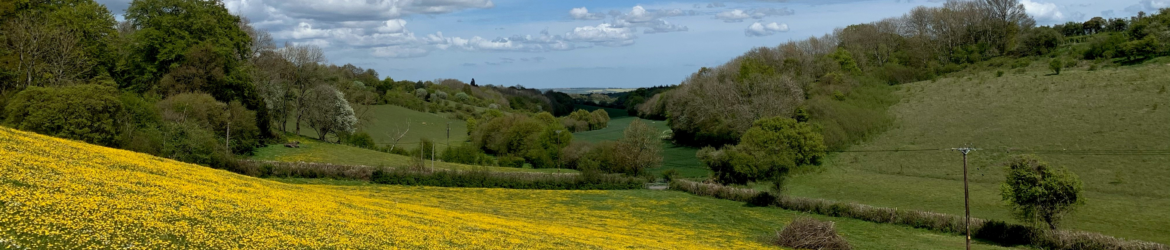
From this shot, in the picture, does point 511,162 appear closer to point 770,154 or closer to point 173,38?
point 770,154

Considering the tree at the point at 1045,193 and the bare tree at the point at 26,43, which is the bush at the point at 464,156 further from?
the tree at the point at 1045,193

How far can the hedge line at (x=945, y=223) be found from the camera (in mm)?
34844

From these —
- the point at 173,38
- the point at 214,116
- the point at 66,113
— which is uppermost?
the point at 173,38

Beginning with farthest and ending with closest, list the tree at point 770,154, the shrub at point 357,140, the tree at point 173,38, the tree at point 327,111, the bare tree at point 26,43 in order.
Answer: the shrub at point 357,140 < the tree at point 327,111 < the tree at point 173,38 < the tree at point 770,154 < the bare tree at point 26,43

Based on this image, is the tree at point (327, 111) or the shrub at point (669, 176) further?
the tree at point (327, 111)

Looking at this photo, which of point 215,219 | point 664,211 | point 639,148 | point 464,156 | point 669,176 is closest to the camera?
point 215,219

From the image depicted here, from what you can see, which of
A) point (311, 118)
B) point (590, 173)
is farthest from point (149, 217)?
point (311, 118)

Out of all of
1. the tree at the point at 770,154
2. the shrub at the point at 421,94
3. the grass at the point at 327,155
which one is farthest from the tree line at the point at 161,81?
the shrub at the point at 421,94

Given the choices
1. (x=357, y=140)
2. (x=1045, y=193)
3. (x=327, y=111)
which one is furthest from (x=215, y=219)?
(x=357, y=140)

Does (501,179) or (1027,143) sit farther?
(1027,143)

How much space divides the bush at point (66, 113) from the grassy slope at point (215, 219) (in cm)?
1470

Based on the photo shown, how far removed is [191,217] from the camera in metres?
18.1

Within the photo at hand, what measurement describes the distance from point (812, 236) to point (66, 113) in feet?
135

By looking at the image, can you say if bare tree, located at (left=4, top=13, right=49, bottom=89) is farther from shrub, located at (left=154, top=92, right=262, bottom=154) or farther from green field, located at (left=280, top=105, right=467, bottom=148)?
green field, located at (left=280, top=105, right=467, bottom=148)
